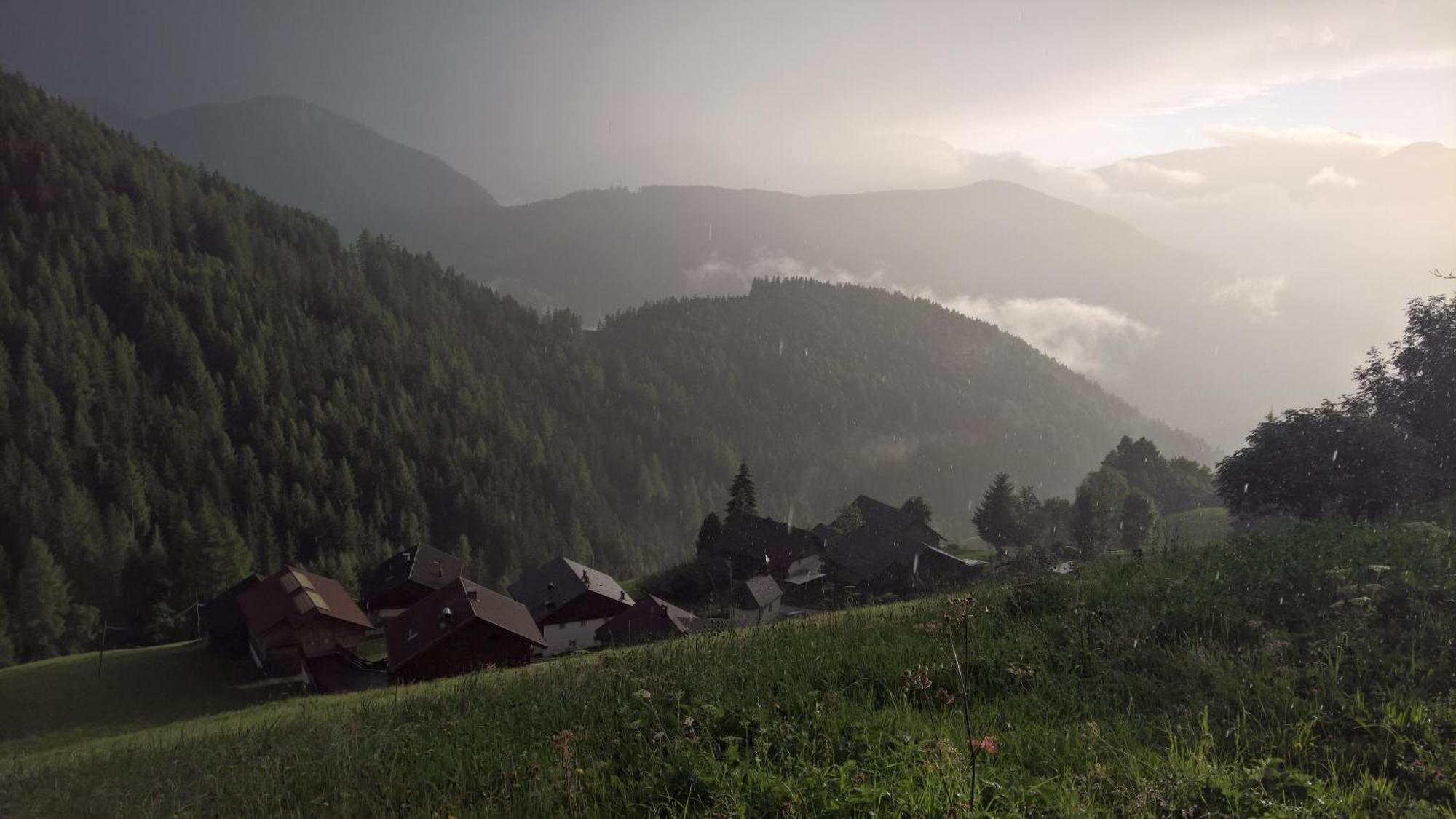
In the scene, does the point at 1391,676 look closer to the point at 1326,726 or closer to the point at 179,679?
the point at 1326,726

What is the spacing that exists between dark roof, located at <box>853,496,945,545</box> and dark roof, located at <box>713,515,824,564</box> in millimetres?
13997

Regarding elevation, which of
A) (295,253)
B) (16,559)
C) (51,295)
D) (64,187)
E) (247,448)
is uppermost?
(64,187)

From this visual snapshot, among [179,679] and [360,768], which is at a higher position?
[360,768]

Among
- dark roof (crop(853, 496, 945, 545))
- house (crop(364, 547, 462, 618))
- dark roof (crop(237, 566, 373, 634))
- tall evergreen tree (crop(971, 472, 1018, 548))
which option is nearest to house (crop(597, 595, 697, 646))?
dark roof (crop(237, 566, 373, 634))

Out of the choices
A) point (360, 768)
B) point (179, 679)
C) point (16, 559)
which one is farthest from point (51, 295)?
point (360, 768)

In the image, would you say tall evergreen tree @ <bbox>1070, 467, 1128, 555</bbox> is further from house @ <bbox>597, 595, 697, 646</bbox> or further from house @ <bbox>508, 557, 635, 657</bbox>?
house @ <bbox>508, 557, 635, 657</bbox>

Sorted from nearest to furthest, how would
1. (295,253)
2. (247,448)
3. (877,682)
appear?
(877,682) < (247,448) < (295,253)

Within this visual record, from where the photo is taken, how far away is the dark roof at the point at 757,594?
166 ft

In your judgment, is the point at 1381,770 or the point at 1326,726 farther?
the point at 1326,726

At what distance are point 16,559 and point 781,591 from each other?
110358 mm

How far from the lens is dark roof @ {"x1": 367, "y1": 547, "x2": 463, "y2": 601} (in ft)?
198

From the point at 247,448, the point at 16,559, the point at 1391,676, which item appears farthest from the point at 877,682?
the point at 247,448

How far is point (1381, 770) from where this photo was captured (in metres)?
4.73

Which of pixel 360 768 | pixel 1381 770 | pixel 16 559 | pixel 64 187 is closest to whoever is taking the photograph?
pixel 1381 770
